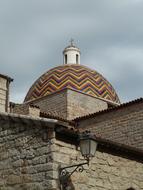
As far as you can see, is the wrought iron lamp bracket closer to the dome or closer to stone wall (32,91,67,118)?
stone wall (32,91,67,118)

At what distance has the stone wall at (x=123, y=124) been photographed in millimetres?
14031

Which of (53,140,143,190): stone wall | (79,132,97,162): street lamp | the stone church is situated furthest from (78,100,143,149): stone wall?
(79,132,97,162): street lamp

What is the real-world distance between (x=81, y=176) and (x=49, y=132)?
3.57ft

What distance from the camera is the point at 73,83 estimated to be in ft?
72.0

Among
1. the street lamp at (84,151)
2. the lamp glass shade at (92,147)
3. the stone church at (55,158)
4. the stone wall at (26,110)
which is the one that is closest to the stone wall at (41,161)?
the stone church at (55,158)

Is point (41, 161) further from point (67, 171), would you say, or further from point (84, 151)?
point (84, 151)

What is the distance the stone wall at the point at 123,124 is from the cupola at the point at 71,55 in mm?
9971

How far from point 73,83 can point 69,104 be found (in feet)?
5.74

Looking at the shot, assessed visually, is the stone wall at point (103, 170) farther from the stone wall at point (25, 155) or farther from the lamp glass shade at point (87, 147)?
the lamp glass shade at point (87, 147)

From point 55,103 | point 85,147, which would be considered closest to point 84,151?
point 85,147

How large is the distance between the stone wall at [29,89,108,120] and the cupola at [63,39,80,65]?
170 inches

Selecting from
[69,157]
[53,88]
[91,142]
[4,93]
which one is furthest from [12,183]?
[53,88]

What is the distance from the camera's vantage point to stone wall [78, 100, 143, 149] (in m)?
14.0

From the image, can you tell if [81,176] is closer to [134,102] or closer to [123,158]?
[123,158]
